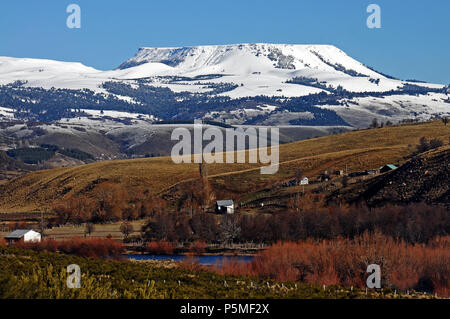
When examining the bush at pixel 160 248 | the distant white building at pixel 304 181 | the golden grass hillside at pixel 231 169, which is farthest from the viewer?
the golden grass hillside at pixel 231 169

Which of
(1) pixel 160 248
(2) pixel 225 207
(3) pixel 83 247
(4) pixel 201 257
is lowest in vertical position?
(4) pixel 201 257

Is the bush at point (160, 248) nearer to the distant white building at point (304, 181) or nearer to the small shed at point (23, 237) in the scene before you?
the small shed at point (23, 237)

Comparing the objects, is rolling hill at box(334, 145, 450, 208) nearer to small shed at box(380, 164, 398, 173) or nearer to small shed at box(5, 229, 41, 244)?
small shed at box(380, 164, 398, 173)

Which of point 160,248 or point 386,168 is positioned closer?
point 160,248

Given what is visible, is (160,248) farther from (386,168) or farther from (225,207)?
(386,168)

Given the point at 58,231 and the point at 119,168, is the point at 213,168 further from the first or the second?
the point at 58,231

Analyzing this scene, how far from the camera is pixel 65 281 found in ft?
111

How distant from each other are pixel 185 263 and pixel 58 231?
41056 mm

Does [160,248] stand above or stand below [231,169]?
below

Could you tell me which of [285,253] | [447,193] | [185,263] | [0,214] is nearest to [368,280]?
[285,253]

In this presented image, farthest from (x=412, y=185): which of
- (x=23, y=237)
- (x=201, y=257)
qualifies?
(x=23, y=237)

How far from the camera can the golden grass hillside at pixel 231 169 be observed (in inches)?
5404

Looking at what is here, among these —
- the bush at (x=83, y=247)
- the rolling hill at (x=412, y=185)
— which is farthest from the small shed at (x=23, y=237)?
the rolling hill at (x=412, y=185)

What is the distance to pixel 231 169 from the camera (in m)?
154
